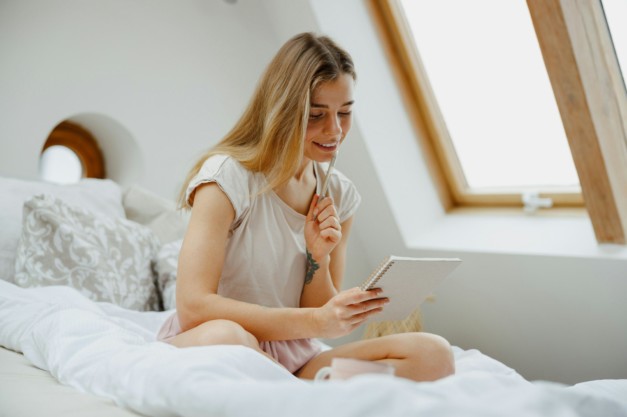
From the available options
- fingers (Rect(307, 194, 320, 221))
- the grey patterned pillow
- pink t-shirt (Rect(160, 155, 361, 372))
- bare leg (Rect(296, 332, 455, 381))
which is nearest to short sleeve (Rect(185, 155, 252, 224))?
pink t-shirt (Rect(160, 155, 361, 372))

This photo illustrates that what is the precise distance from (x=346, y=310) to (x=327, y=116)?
0.54 metres

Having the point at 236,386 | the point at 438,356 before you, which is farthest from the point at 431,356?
the point at 236,386

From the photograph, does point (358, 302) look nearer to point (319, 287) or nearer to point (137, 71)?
point (319, 287)

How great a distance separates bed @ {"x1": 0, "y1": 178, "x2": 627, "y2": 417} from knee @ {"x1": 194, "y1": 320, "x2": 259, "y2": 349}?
0.11 metres

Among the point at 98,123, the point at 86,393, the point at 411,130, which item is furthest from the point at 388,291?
the point at 98,123

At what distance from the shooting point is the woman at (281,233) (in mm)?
1370

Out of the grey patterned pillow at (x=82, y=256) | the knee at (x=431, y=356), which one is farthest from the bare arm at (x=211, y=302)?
the grey patterned pillow at (x=82, y=256)

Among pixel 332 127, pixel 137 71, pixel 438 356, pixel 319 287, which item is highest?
pixel 137 71

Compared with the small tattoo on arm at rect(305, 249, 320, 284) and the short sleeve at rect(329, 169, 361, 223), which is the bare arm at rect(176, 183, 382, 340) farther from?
the short sleeve at rect(329, 169, 361, 223)

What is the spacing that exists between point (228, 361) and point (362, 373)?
22 centimetres

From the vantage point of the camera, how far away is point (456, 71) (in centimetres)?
273

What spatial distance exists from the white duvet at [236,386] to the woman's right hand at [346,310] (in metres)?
0.25

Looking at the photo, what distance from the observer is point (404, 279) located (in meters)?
1.30

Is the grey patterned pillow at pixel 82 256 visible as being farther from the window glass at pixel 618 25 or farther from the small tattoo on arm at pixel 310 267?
the window glass at pixel 618 25
